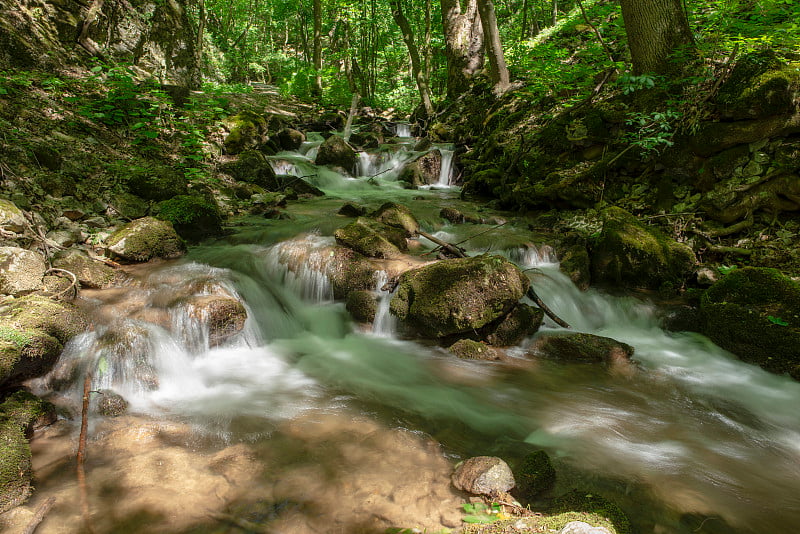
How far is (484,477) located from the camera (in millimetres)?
2541

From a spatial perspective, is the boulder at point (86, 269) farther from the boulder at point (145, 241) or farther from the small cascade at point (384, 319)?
the small cascade at point (384, 319)

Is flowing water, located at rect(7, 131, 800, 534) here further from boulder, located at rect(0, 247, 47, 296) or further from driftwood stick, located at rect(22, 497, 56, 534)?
boulder, located at rect(0, 247, 47, 296)

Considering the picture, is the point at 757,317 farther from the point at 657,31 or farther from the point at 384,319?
the point at 657,31

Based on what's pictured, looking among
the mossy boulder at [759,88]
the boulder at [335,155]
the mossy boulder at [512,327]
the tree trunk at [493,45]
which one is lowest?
the mossy boulder at [512,327]

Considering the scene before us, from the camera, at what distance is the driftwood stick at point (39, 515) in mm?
2133

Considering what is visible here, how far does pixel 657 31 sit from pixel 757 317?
491 centimetres

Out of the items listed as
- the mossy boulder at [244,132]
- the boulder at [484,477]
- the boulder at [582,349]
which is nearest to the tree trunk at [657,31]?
the boulder at [582,349]

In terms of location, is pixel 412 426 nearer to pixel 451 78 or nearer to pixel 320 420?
pixel 320 420

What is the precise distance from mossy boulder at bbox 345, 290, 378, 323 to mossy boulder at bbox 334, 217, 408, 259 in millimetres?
910

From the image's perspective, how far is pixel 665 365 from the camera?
15.4 ft

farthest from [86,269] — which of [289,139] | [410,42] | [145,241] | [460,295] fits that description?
[410,42]

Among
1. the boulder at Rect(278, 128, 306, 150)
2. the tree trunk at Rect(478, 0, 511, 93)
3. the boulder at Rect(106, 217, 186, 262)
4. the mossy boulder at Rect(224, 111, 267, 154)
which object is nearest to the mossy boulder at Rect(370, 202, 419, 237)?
the boulder at Rect(106, 217, 186, 262)

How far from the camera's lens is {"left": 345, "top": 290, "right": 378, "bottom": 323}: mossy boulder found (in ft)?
17.9

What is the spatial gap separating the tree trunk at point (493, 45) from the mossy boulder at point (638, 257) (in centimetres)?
904
